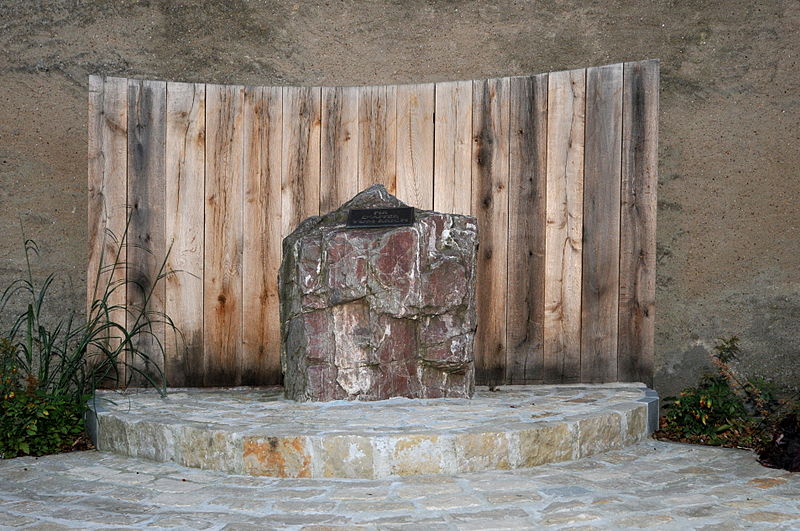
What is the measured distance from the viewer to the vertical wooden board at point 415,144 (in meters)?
4.97

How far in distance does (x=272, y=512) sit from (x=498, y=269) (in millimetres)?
2398

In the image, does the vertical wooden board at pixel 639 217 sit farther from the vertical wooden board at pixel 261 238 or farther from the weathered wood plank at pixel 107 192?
the weathered wood plank at pixel 107 192

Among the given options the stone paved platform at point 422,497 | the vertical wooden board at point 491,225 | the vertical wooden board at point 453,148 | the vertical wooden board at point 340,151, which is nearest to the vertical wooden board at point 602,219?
the vertical wooden board at point 491,225

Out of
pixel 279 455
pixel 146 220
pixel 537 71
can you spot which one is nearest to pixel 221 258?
pixel 146 220

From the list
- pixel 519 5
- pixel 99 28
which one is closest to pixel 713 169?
pixel 519 5

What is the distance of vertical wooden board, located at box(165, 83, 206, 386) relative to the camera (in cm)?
490

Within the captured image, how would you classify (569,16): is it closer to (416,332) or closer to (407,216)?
(407,216)

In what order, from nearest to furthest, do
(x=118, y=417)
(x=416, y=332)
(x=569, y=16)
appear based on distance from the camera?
(x=118, y=417)
(x=416, y=332)
(x=569, y=16)

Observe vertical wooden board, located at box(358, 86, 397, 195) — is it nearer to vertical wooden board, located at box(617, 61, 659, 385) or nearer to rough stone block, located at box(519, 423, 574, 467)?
vertical wooden board, located at box(617, 61, 659, 385)

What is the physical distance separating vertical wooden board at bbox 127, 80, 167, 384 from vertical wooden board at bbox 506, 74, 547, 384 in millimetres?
2180

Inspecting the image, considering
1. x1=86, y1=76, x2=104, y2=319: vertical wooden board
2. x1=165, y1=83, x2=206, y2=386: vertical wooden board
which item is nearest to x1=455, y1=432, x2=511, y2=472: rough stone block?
x1=165, y1=83, x2=206, y2=386: vertical wooden board

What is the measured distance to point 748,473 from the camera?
3498 mm

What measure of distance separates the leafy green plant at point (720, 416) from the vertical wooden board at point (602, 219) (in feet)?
1.98

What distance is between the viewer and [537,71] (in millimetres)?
6102
